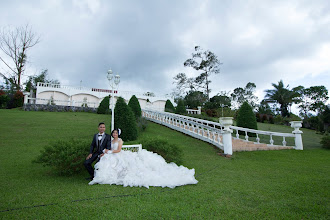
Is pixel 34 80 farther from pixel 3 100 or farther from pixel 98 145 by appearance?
pixel 98 145

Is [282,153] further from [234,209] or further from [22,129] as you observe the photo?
[22,129]

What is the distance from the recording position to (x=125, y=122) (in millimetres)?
10078

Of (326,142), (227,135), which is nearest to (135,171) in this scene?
(227,135)

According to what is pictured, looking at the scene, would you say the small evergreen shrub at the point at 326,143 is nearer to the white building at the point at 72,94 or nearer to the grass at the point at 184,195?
the grass at the point at 184,195

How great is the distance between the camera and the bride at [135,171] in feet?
14.0

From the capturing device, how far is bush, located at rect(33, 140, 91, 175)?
4.61 metres

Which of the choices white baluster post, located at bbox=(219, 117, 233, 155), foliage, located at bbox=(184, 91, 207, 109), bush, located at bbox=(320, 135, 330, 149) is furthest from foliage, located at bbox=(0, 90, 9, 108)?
bush, located at bbox=(320, 135, 330, 149)

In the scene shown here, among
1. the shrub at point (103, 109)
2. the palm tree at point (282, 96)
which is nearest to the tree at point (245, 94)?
the palm tree at point (282, 96)

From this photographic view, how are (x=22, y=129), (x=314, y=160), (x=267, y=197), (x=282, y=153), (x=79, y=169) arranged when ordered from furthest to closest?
(x=22, y=129) < (x=282, y=153) < (x=314, y=160) < (x=79, y=169) < (x=267, y=197)

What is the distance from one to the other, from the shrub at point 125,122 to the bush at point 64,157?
16.2 feet

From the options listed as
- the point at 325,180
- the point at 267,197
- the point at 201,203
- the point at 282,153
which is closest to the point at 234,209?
the point at 201,203

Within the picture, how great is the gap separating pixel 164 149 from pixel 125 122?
4.42m

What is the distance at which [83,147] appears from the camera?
5.01m

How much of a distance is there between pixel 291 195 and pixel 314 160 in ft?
16.6
